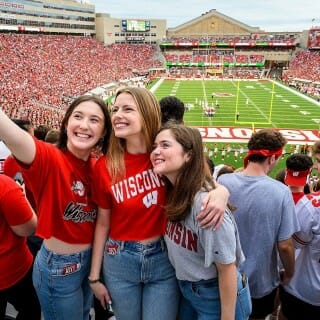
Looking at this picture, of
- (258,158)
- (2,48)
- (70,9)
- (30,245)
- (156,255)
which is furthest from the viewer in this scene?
(70,9)

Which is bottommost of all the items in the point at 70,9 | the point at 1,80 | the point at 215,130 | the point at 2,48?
the point at 215,130

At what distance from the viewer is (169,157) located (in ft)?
6.77

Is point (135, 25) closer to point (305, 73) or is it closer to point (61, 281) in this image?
point (305, 73)

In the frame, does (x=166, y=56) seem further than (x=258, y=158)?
Yes

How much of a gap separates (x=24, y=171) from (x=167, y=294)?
1153 millimetres

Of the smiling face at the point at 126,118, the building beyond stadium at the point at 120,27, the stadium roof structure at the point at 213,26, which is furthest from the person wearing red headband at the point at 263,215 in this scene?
the stadium roof structure at the point at 213,26

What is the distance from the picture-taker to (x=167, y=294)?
224 centimetres

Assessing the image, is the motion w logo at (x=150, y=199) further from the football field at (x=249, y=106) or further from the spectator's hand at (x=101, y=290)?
the football field at (x=249, y=106)

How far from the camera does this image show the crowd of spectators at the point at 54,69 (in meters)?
22.9

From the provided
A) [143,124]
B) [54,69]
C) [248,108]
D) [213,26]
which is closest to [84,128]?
[143,124]

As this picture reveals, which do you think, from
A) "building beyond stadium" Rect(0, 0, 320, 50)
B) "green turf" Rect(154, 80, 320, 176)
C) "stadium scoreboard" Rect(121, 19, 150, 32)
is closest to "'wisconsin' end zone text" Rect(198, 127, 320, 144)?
"green turf" Rect(154, 80, 320, 176)

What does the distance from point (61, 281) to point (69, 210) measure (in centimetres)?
46

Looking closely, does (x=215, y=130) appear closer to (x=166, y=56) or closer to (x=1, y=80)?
(x=1, y=80)

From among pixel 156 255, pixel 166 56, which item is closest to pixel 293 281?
pixel 156 255
